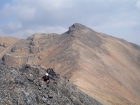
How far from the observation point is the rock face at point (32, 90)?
45.8 feet

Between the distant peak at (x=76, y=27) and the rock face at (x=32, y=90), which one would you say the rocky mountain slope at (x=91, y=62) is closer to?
the distant peak at (x=76, y=27)

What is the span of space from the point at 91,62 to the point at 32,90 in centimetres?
2572

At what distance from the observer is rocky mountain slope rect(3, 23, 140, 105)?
32.6 metres

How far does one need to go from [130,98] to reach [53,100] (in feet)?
74.1

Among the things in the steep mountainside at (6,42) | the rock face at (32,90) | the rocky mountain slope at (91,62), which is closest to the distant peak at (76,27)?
the rocky mountain slope at (91,62)

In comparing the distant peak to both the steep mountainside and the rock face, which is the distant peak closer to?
the steep mountainside

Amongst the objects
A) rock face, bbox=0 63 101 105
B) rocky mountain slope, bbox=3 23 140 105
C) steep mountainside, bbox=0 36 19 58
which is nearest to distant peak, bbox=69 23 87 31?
rocky mountain slope, bbox=3 23 140 105

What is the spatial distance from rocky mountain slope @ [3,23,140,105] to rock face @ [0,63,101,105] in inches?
323

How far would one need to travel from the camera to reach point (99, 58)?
4447 cm

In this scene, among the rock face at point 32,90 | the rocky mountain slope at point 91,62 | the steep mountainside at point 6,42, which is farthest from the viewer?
the steep mountainside at point 6,42

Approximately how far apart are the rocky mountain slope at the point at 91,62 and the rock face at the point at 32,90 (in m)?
8.19

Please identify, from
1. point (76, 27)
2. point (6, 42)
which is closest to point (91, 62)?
point (76, 27)

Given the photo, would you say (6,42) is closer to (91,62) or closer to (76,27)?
(76,27)

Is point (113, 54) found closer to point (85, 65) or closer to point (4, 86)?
point (85, 65)
